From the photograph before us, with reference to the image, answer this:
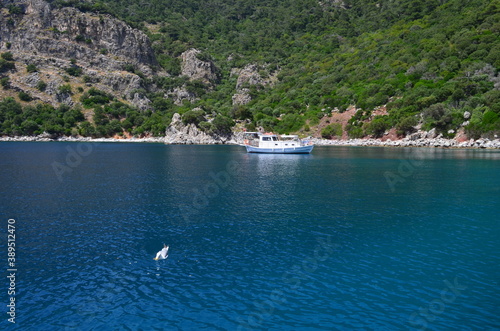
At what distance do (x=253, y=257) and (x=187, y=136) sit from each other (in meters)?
123

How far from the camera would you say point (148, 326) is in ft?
44.3

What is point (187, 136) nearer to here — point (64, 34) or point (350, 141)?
point (350, 141)

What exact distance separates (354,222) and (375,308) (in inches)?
526

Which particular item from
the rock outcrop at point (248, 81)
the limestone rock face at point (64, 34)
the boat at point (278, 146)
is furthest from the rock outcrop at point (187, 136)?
the limestone rock face at point (64, 34)

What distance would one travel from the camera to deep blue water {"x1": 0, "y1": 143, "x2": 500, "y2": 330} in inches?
564

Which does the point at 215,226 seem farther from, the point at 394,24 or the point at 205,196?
the point at 394,24

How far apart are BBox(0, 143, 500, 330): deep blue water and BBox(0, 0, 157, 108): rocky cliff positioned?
150000mm

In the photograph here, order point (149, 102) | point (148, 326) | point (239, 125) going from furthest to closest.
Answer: point (149, 102) → point (239, 125) → point (148, 326)

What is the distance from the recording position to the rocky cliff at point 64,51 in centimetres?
16500

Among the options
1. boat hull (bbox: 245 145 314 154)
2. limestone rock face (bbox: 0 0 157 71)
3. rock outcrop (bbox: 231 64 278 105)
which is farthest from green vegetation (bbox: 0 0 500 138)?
boat hull (bbox: 245 145 314 154)

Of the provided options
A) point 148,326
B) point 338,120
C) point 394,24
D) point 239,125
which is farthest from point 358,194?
point 394,24

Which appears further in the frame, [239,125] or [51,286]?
[239,125]

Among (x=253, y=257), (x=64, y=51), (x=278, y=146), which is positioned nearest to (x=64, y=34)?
(x=64, y=51)

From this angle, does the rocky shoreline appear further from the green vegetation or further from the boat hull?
the boat hull
